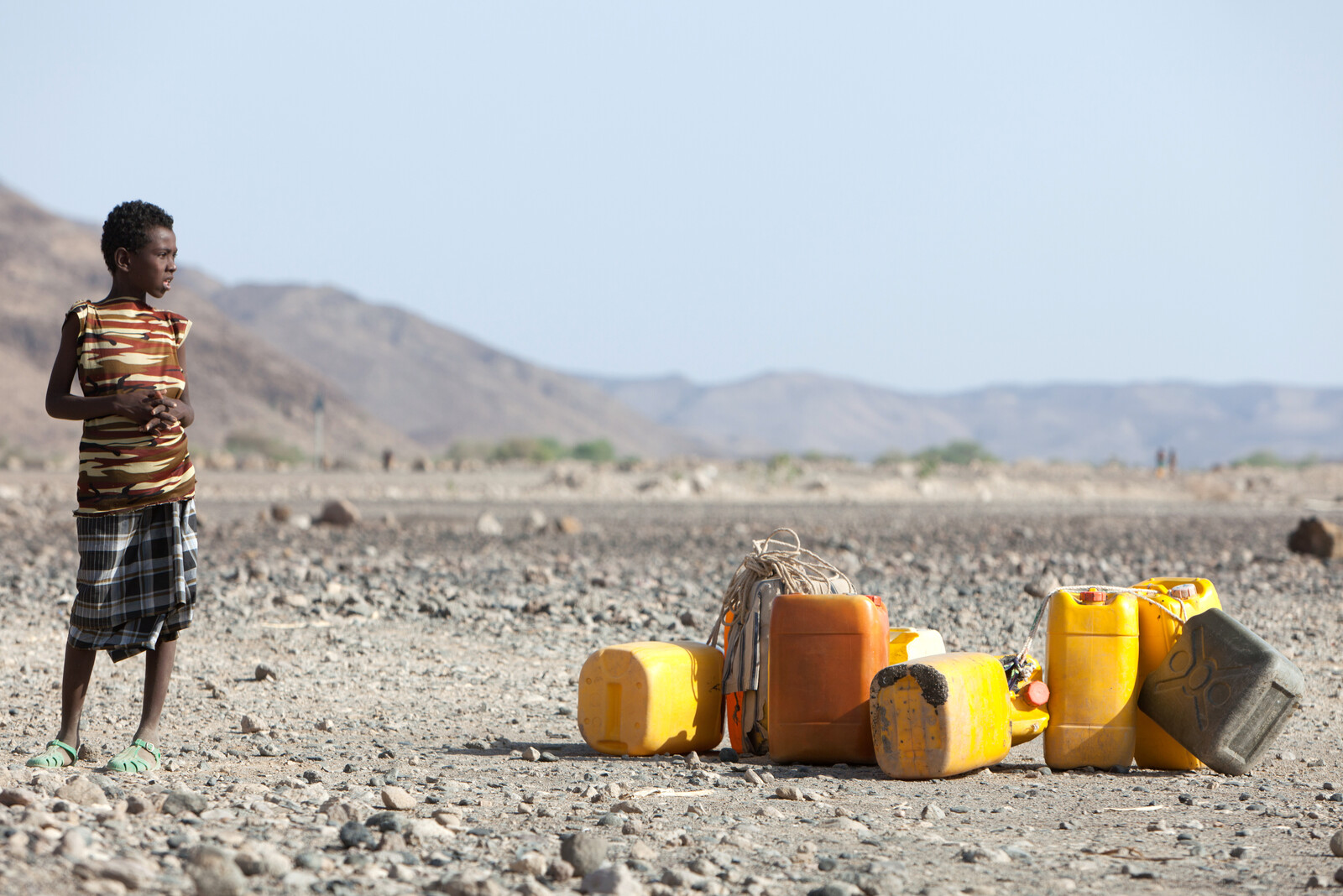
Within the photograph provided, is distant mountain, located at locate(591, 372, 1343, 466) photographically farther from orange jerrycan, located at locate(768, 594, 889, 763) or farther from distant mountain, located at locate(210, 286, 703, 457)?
orange jerrycan, located at locate(768, 594, 889, 763)

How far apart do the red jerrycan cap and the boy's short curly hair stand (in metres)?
3.77

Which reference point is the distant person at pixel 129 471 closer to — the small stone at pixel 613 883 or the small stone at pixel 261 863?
the small stone at pixel 261 863

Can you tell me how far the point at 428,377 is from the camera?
120 m

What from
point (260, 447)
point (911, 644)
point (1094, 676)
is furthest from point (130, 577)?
point (260, 447)

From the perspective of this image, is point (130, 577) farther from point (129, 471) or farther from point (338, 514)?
point (338, 514)

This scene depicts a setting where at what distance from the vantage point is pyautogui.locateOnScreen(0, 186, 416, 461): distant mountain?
7006 centimetres

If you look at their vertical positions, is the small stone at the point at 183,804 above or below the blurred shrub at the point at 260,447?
below

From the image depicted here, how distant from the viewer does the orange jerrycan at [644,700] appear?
5.61 meters

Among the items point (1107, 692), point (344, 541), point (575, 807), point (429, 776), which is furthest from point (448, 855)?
point (344, 541)

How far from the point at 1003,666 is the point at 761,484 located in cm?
3064

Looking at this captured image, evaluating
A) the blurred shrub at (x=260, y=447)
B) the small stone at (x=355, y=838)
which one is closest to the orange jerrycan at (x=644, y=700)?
the small stone at (x=355, y=838)

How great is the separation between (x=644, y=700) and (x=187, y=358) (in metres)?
67.2

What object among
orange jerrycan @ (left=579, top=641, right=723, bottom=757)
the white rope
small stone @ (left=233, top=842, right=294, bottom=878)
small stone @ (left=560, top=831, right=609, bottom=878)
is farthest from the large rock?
small stone @ (left=233, top=842, right=294, bottom=878)

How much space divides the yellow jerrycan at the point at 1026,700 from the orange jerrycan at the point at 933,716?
214 mm
